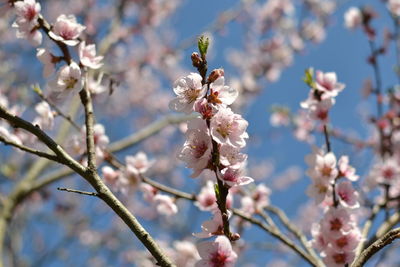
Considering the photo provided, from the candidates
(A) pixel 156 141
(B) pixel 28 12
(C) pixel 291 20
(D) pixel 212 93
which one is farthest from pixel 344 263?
(A) pixel 156 141

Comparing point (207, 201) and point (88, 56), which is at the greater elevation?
point (88, 56)

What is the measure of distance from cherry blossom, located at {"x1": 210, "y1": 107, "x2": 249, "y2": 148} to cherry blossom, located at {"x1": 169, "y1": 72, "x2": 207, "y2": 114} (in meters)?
0.14

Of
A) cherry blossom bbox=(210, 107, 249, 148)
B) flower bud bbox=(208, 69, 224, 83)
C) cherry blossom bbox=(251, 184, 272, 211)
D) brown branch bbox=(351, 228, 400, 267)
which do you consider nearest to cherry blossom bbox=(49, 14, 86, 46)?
flower bud bbox=(208, 69, 224, 83)

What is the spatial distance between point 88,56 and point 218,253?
1.34m

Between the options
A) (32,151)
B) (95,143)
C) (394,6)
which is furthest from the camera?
(394,6)

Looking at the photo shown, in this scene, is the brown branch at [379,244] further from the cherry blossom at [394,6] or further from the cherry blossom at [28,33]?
the cherry blossom at [394,6]

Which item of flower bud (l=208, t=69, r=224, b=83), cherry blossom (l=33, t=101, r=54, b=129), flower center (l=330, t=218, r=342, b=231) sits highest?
cherry blossom (l=33, t=101, r=54, b=129)

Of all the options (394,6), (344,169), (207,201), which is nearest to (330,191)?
(344,169)

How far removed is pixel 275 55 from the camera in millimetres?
7262

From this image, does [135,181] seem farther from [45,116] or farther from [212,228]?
[212,228]

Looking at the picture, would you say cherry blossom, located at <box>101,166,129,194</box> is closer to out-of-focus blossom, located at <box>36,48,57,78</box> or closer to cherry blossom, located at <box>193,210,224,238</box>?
out-of-focus blossom, located at <box>36,48,57,78</box>

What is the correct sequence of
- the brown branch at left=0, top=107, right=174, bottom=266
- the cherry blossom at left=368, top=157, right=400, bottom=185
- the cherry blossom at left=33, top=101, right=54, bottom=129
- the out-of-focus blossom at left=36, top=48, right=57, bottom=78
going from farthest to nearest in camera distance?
1. the cherry blossom at left=368, top=157, right=400, bottom=185
2. the cherry blossom at left=33, top=101, right=54, bottom=129
3. the out-of-focus blossom at left=36, top=48, right=57, bottom=78
4. the brown branch at left=0, top=107, right=174, bottom=266

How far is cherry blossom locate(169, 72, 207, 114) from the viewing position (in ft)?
5.04

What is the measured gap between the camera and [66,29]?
6.86ft
